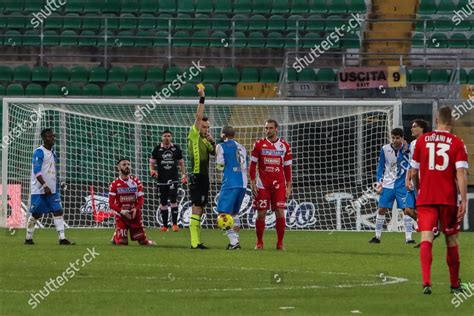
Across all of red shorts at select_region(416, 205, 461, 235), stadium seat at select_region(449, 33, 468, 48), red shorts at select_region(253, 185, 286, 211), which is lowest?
red shorts at select_region(416, 205, 461, 235)

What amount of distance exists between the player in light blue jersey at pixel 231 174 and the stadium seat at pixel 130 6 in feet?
58.2

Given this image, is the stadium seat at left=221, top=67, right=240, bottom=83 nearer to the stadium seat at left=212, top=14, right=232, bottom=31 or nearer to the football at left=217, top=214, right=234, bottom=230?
the stadium seat at left=212, top=14, right=232, bottom=31

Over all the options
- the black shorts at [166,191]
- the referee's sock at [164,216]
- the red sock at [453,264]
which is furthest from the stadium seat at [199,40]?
the red sock at [453,264]

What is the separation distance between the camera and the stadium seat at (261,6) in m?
35.9

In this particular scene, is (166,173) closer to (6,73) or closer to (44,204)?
(44,204)

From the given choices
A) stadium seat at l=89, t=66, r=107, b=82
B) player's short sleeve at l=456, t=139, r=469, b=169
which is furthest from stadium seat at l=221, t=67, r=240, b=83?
player's short sleeve at l=456, t=139, r=469, b=169

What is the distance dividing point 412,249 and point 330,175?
7.57 meters

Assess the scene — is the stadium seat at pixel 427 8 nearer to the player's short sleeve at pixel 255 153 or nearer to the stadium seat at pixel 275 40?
the stadium seat at pixel 275 40

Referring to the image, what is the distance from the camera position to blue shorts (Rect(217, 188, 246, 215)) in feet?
61.4

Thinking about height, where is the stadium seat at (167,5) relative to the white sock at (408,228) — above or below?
above

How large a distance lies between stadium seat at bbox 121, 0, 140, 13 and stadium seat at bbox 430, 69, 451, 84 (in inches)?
365

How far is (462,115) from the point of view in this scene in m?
28.6

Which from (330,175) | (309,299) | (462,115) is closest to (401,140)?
(330,175)

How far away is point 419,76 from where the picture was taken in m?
32.9
